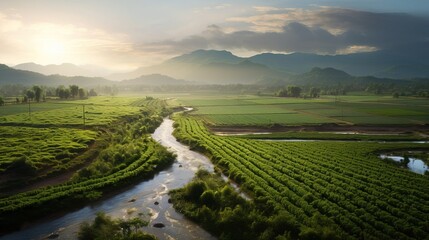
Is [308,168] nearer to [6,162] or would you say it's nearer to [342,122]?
[6,162]

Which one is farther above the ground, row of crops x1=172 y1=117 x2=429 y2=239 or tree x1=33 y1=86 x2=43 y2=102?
tree x1=33 y1=86 x2=43 y2=102

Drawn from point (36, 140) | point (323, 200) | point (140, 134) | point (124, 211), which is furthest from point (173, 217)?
point (140, 134)

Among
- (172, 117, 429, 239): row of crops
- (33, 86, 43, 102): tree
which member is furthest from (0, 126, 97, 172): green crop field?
(33, 86, 43, 102): tree

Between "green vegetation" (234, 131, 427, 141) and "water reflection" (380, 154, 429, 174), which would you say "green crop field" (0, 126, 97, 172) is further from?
"water reflection" (380, 154, 429, 174)

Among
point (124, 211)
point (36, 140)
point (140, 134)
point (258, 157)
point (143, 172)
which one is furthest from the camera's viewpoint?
point (140, 134)

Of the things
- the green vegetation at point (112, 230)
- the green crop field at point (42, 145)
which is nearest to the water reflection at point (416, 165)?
the green vegetation at point (112, 230)
